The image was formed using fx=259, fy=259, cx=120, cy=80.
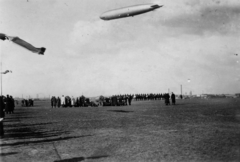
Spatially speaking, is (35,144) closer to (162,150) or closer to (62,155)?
(62,155)

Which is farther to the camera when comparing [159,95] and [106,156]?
[159,95]

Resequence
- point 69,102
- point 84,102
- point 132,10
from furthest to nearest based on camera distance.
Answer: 1. point 84,102
2. point 69,102
3. point 132,10

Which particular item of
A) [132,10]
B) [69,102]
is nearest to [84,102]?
[69,102]

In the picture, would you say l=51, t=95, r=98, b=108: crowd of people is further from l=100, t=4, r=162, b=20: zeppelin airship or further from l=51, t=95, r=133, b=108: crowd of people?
l=100, t=4, r=162, b=20: zeppelin airship

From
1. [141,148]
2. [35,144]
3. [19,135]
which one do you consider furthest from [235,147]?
[19,135]

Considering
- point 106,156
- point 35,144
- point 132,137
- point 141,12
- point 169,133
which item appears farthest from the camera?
point 141,12

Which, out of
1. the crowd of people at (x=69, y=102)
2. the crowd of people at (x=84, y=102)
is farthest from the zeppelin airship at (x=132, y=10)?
the crowd of people at (x=69, y=102)

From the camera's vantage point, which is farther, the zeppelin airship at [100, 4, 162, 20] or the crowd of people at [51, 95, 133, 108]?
the crowd of people at [51, 95, 133, 108]

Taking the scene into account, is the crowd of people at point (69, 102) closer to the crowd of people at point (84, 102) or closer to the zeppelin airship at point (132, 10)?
the crowd of people at point (84, 102)

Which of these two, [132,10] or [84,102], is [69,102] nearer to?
[84,102]

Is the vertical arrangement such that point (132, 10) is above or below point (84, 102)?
above

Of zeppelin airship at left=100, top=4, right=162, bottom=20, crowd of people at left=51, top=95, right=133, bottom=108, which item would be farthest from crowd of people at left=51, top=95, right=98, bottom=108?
zeppelin airship at left=100, top=4, right=162, bottom=20
